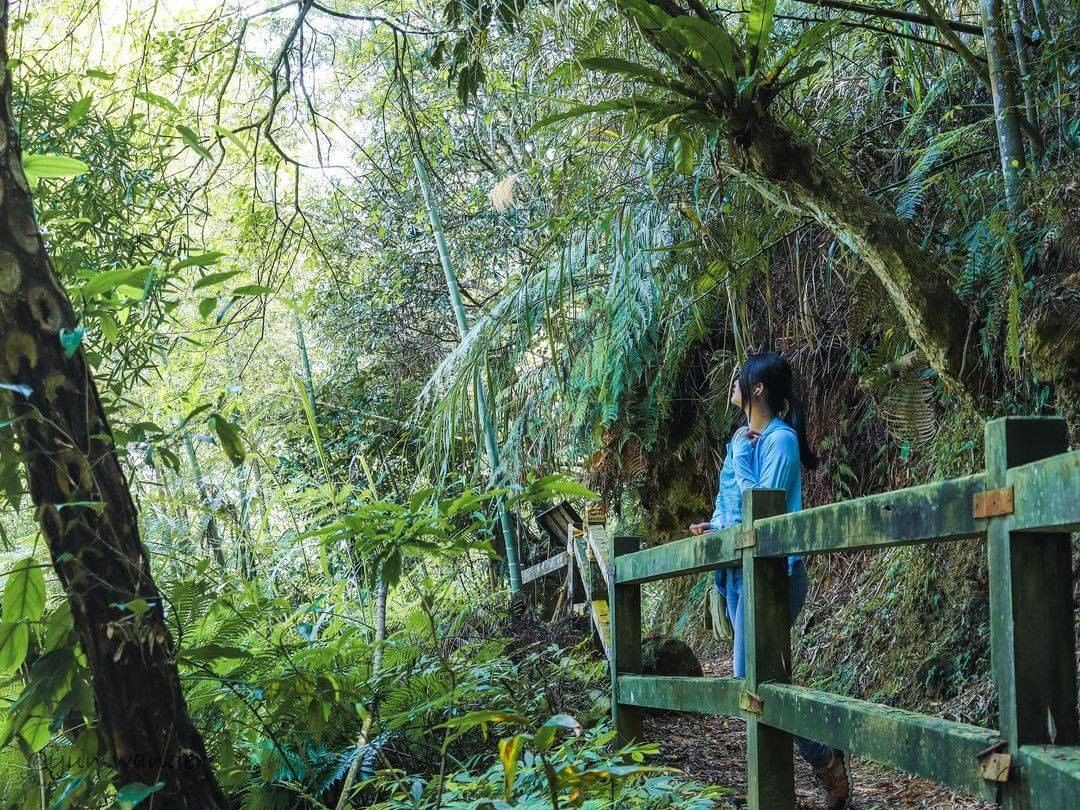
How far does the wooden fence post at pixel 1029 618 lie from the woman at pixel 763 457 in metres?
1.98

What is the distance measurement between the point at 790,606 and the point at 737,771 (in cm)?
104

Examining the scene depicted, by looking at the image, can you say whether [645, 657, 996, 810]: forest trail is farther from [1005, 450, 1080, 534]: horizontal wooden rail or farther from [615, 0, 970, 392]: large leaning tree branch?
[1005, 450, 1080, 534]: horizontal wooden rail

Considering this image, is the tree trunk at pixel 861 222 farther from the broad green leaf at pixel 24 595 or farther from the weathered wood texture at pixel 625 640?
the broad green leaf at pixel 24 595

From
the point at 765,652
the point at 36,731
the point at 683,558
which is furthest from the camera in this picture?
the point at 683,558

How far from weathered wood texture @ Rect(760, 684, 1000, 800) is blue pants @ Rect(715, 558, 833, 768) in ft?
2.81

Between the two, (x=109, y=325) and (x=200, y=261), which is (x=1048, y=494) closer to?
(x=200, y=261)

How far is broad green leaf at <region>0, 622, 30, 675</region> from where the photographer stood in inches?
63.6

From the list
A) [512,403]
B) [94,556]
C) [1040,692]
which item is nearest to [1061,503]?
[1040,692]

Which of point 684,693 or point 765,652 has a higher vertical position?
point 765,652

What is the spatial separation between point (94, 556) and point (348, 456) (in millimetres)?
8299

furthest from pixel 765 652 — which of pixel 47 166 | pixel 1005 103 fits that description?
pixel 1005 103

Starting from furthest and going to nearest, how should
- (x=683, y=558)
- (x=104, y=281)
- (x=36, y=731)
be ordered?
(x=683, y=558) → (x=36, y=731) → (x=104, y=281)

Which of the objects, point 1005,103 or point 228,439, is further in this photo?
point 1005,103

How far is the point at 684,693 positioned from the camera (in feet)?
11.1
